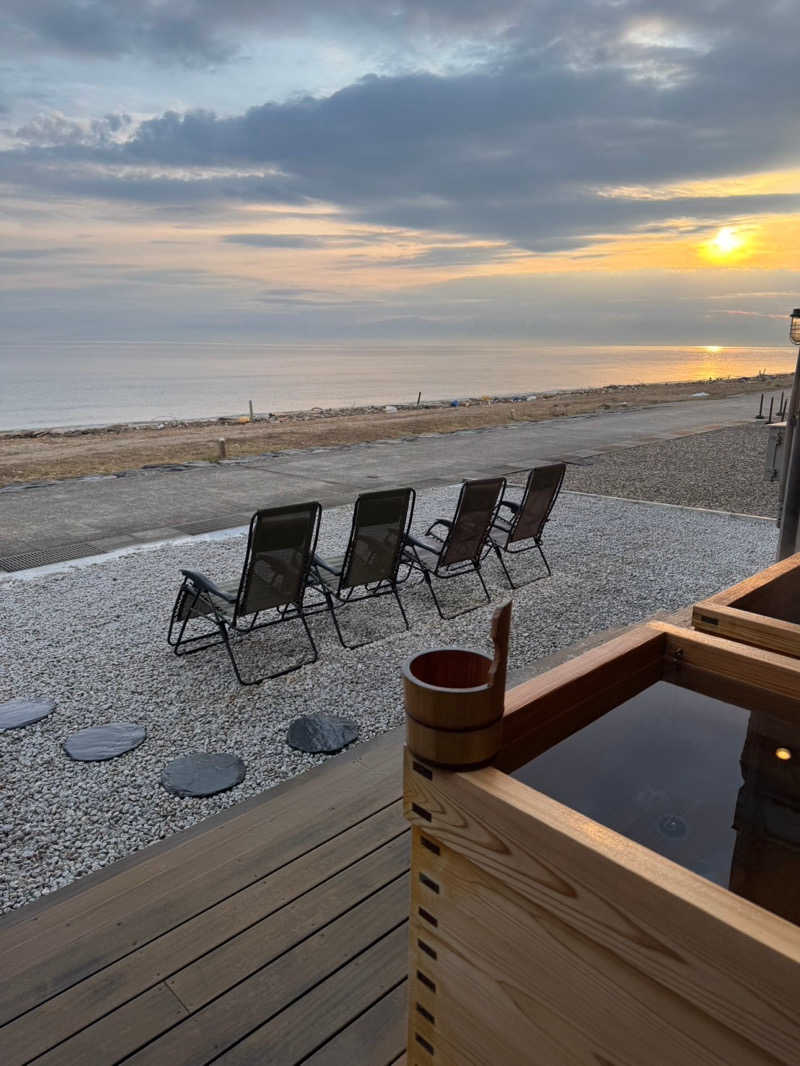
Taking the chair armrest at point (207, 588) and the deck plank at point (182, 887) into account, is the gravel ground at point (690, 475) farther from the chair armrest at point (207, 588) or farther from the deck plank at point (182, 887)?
the deck plank at point (182, 887)

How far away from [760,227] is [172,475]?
17072 millimetres

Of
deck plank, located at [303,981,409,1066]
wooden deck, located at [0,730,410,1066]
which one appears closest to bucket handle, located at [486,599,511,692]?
deck plank, located at [303,981,409,1066]

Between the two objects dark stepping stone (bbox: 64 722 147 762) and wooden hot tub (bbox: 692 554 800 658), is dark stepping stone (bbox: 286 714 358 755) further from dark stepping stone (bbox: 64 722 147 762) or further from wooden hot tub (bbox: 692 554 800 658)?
wooden hot tub (bbox: 692 554 800 658)

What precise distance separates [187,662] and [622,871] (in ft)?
13.3

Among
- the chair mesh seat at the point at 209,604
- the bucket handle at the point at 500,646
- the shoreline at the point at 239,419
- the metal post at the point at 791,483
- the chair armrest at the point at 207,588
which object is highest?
the bucket handle at the point at 500,646

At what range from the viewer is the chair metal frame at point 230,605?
415 centimetres

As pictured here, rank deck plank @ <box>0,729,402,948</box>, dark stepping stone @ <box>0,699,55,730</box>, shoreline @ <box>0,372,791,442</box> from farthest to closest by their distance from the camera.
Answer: shoreline @ <box>0,372,791,442</box>
dark stepping stone @ <box>0,699,55,730</box>
deck plank @ <box>0,729,402,948</box>

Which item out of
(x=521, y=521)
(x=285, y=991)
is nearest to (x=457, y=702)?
(x=285, y=991)

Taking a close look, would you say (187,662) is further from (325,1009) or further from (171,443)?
(171,443)

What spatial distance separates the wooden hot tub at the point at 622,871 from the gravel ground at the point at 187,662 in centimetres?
203

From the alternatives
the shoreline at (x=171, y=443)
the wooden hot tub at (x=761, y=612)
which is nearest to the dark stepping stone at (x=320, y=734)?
the wooden hot tub at (x=761, y=612)

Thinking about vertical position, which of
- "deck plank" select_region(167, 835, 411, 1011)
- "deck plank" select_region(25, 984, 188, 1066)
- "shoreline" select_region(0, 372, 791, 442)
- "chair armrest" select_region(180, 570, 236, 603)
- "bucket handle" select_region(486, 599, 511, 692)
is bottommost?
"shoreline" select_region(0, 372, 791, 442)

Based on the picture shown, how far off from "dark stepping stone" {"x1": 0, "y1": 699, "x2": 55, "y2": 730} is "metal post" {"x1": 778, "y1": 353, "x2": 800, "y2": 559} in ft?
17.0

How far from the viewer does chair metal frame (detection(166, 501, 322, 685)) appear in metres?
4.15
